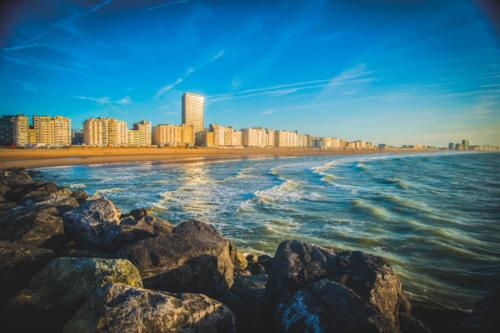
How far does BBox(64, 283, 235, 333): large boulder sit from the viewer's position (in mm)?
2275

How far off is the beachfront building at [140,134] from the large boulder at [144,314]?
468 ft

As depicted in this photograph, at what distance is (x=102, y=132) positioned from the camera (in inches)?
4830

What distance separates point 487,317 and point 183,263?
3.81m

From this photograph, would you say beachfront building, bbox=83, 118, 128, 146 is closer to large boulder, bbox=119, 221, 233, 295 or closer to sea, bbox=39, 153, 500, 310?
sea, bbox=39, 153, 500, 310

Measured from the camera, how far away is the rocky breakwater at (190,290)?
97.7 inches

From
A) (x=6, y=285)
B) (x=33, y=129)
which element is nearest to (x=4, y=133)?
(x=33, y=129)

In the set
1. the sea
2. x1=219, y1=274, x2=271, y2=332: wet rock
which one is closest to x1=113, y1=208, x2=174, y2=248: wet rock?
x1=219, y1=274, x2=271, y2=332: wet rock

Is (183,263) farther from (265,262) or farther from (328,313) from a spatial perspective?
(265,262)

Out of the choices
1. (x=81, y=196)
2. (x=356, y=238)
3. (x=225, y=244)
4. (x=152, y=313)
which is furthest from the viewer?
(x=81, y=196)

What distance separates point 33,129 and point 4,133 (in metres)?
8.91

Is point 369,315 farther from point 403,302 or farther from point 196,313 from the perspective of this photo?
point 196,313

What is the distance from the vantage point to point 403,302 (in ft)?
11.3

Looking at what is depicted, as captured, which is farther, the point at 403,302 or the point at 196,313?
the point at 403,302

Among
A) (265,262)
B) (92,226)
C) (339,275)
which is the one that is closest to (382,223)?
(265,262)
